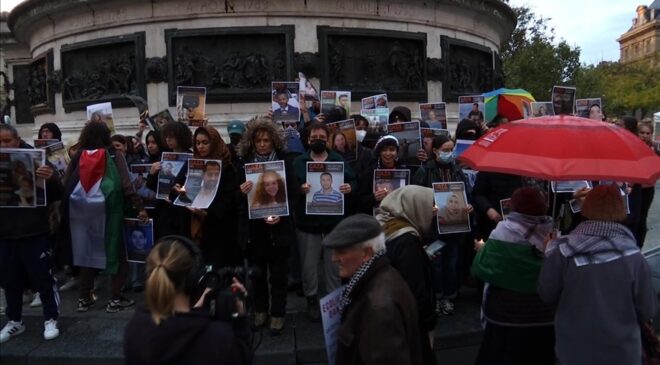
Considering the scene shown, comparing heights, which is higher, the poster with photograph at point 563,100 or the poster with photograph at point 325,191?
the poster with photograph at point 563,100

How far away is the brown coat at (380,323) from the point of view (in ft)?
8.21

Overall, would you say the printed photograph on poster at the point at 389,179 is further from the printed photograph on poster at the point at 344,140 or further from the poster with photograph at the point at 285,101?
the poster with photograph at the point at 285,101

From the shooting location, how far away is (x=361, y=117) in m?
8.15

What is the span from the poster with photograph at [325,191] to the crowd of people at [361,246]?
0.9 inches

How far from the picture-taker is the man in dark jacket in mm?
2514

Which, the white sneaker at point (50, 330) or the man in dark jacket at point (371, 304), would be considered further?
the white sneaker at point (50, 330)

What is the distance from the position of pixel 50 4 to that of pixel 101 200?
8354mm

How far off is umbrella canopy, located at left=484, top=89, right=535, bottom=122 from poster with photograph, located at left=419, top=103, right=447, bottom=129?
186 cm

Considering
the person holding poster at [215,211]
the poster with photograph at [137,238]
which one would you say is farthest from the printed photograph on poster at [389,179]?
the poster with photograph at [137,238]

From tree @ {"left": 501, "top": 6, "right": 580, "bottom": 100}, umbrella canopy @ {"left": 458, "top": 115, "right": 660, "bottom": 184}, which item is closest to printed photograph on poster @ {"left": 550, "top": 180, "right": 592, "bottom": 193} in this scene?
umbrella canopy @ {"left": 458, "top": 115, "right": 660, "bottom": 184}

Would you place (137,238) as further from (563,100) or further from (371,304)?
(563,100)

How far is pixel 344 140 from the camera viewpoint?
663 centimetres

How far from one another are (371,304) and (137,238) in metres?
4.06

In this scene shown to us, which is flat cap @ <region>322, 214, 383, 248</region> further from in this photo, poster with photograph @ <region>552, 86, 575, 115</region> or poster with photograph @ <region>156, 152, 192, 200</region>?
poster with photograph @ <region>552, 86, 575, 115</region>
